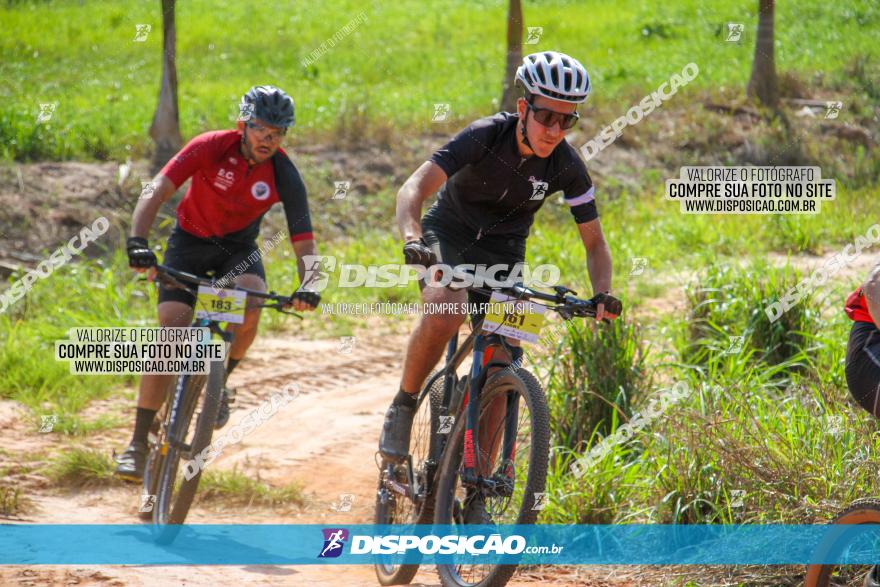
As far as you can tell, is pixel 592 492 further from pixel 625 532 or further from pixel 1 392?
pixel 1 392

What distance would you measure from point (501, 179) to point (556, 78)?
531 millimetres

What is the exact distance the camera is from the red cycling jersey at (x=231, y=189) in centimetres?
609

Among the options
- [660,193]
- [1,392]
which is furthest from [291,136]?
[1,392]

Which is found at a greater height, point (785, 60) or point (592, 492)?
point (785, 60)

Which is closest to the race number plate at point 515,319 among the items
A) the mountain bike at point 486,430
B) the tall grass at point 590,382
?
the mountain bike at point 486,430

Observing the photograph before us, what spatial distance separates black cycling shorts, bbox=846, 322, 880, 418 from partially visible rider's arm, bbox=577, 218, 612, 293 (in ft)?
3.52

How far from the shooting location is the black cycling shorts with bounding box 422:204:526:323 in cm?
506

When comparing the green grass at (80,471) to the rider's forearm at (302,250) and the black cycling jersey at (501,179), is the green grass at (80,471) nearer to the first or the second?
the rider's forearm at (302,250)

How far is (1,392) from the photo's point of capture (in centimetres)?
834

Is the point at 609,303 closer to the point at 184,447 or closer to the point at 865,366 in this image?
the point at 865,366

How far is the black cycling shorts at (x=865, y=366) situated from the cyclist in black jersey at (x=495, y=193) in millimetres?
1008

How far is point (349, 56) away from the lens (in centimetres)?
2119

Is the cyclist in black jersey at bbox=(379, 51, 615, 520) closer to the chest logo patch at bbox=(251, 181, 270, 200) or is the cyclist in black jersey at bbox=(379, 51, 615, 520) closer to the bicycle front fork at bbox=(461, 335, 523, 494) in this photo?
the bicycle front fork at bbox=(461, 335, 523, 494)

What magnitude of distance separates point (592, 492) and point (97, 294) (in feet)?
19.0
